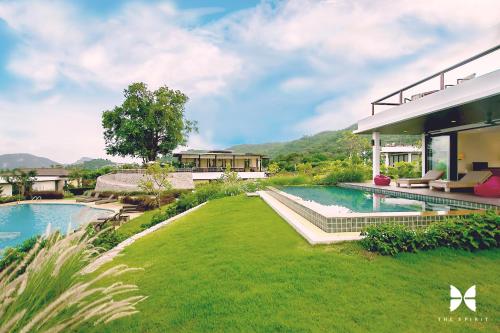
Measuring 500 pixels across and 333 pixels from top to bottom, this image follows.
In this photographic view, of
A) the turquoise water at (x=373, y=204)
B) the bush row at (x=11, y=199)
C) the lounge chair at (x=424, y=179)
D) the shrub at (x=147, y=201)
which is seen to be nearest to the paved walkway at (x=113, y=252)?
the turquoise water at (x=373, y=204)

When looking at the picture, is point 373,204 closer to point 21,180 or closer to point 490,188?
point 490,188

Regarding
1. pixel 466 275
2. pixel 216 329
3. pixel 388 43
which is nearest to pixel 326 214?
pixel 466 275

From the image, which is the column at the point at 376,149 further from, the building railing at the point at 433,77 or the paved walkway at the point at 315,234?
the paved walkway at the point at 315,234

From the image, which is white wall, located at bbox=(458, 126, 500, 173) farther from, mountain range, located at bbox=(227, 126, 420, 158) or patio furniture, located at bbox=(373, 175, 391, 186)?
mountain range, located at bbox=(227, 126, 420, 158)

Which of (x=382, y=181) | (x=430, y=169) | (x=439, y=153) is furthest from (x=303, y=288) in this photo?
(x=430, y=169)

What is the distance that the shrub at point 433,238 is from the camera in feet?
13.6

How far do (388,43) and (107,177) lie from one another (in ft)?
90.2

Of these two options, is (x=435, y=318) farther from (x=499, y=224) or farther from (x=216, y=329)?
(x=499, y=224)

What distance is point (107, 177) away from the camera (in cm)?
2947

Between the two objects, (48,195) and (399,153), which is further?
(399,153)

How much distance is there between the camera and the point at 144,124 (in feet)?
104

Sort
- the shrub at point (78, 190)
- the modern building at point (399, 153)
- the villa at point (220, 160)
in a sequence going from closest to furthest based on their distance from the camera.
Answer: the shrub at point (78, 190), the villa at point (220, 160), the modern building at point (399, 153)

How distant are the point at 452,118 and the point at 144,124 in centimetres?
2887

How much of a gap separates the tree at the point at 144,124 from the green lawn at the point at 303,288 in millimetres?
29082
